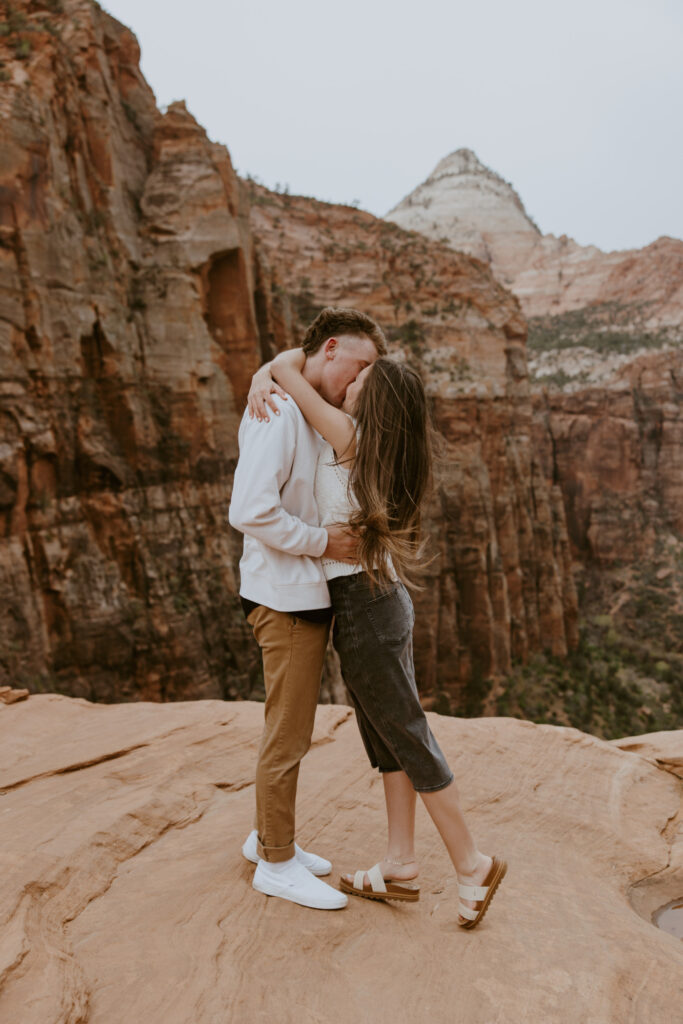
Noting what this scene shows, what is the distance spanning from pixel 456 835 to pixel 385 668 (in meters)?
0.69

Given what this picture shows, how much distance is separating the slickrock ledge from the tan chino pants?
1.11 ft

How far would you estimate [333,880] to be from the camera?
2945 mm

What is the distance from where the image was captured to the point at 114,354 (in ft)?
45.2

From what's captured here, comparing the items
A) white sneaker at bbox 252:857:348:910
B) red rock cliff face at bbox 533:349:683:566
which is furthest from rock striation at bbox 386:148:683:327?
white sneaker at bbox 252:857:348:910

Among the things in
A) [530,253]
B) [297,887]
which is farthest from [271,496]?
[530,253]

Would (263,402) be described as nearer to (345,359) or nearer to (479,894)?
(345,359)

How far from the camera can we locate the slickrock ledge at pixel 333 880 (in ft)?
7.09

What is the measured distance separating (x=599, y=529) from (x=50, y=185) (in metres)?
35.1

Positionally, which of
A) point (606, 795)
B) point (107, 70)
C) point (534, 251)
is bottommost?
point (606, 795)

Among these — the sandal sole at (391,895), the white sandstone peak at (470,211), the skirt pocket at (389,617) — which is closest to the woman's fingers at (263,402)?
the skirt pocket at (389,617)

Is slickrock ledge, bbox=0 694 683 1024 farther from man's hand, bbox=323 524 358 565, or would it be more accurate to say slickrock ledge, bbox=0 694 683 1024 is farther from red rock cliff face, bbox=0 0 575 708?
red rock cliff face, bbox=0 0 575 708

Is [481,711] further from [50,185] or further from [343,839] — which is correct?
[343,839]

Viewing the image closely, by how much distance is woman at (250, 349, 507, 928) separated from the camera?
2572 mm

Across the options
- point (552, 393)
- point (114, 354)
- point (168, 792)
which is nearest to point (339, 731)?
point (168, 792)
